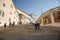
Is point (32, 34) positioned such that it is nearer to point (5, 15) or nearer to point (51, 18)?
point (51, 18)

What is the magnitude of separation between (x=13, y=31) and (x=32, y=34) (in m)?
0.37

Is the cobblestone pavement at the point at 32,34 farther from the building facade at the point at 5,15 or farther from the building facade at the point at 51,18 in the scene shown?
the building facade at the point at 5,15

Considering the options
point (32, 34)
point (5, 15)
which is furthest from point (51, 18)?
point (5, 15)

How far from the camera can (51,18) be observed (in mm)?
2785

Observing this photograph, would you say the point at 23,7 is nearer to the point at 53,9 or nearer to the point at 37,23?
the point at 37,23

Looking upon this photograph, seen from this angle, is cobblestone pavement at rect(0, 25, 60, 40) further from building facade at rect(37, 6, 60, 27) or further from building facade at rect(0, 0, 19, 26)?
building facade at rect(0, 0, 19, 26)

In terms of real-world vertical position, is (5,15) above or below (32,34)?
above

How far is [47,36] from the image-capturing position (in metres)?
2.61

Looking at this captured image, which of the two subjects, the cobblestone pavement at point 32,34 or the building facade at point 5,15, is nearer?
the cobblestone pavement at point 32,34

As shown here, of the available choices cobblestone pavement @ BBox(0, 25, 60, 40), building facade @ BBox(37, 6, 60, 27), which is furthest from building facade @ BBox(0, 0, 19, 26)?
building facade @ BBox(37, 6, 60, 27)

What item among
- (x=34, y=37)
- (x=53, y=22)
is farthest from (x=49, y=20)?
(x=34, y=37)

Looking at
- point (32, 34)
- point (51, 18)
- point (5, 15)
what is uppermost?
point (5, 15)

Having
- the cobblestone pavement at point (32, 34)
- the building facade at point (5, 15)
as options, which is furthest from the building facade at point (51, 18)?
the building facade at point (5, 15)

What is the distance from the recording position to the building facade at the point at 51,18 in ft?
9.03
